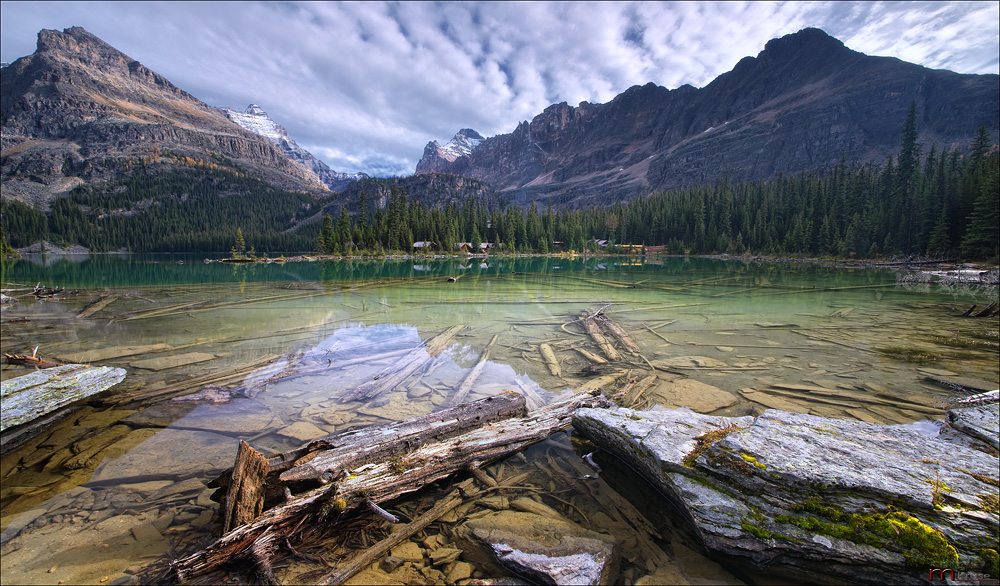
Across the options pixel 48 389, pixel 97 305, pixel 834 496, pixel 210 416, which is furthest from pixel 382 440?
pixel 97 305

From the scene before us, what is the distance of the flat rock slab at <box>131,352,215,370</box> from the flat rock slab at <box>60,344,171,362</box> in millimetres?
1048

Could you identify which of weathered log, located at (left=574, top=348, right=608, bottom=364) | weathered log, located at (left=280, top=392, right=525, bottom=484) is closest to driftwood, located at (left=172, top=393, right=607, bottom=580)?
weathered log, located at (left=280, top=392, right=525, bottom=484)

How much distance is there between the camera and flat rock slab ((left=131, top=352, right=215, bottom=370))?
942 cm

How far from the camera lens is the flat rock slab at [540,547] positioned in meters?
3.29

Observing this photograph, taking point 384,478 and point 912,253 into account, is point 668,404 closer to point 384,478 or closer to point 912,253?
point 384,478

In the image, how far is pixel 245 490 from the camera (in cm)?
366

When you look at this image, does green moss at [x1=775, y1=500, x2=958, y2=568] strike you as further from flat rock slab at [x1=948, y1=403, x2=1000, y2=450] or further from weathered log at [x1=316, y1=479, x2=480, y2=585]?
weathered log at [x1=316, y1=479, x2=480, y2=585]

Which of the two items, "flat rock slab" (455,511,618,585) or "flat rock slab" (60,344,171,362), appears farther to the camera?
"flat rock slab" (60,344,171,362)

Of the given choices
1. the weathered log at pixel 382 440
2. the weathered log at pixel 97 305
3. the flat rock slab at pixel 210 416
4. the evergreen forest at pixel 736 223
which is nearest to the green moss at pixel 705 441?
the weathered log at pixel 382 440

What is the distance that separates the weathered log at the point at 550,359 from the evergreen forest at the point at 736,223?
63.0 metres

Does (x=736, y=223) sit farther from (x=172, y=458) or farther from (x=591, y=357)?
(x=172, y=458)

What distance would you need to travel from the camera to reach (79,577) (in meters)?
3.37

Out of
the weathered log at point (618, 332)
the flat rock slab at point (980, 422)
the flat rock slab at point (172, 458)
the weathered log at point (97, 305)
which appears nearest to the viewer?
the flat rock slab at point (980, 422)

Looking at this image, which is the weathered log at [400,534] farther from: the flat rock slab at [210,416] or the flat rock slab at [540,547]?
the flat rock slab at [210,416]
